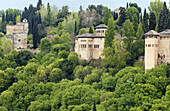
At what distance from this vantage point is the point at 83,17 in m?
68.6

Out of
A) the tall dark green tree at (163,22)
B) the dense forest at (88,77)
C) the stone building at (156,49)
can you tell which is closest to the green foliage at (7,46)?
the dense forest at (88,77)

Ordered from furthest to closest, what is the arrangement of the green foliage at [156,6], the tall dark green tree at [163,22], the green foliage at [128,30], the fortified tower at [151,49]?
the green foliage at [156,6] < the green foliage at [128,30] < the tall dark green tree at [163,22] < the fortified tower at [151,49]

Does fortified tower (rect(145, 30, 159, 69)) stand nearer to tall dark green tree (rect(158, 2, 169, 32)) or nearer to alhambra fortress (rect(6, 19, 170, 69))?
alhambra fortress (rect(6, 19, 170, 69))

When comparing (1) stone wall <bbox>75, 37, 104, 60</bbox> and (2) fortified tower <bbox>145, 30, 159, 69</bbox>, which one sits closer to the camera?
(2) fortified tower <bbox>145, 30, 159, 69</bbox>

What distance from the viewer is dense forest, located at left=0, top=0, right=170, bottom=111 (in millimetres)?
38281

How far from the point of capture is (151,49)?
40.3 m

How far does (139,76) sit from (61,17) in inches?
1657

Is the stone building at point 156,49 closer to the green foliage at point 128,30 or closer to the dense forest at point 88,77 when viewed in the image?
the dense forest at point 88,77

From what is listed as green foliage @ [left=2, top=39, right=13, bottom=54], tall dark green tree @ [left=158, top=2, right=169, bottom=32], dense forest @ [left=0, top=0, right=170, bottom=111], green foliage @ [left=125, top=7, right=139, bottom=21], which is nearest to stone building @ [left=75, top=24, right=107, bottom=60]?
dense forest @ [left=0, top=0, right=170, bottom=111]

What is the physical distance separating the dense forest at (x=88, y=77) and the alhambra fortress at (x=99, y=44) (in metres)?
1.06

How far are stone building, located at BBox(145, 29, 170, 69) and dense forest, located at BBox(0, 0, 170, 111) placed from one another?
0.96 metres

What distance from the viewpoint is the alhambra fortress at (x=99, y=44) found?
1592 inches

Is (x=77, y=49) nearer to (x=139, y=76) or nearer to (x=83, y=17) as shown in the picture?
(x=139, y=76)

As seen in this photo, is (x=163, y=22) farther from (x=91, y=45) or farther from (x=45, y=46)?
(x=45, y=46)
